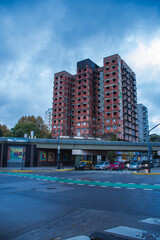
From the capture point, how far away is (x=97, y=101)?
3078 inches

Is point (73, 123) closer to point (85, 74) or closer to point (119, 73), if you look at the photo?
point (85, 74)

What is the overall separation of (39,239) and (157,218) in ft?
12.5

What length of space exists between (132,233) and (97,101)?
245 feet

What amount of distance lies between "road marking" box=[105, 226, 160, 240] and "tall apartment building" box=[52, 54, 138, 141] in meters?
59.6

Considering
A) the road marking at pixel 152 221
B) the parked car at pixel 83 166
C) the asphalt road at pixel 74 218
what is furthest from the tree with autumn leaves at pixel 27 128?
the road marking at pixel 152 221

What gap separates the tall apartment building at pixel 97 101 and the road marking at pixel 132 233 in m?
59.6

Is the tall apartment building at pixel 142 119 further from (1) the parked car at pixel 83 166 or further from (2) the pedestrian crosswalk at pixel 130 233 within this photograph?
(2) the pedestrian crosswalk at pixel 130 233

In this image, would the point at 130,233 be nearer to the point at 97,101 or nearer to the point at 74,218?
the point at 74,218

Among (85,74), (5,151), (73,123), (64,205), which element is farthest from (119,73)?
(64,205)

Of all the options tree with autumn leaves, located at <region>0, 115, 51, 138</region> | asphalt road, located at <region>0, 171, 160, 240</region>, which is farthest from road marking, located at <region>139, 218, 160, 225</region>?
tree with autumn leaves, located at <region>0, 115, 51, 138</region>

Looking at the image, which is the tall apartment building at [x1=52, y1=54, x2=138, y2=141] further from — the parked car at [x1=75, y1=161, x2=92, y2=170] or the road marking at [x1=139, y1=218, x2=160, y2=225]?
the road marking at [x1=139, y1=218, x2=160, y2=225]

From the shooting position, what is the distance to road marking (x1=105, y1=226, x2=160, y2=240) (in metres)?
4.30

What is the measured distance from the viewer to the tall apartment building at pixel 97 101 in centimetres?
6719

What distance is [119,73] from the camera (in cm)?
6919
